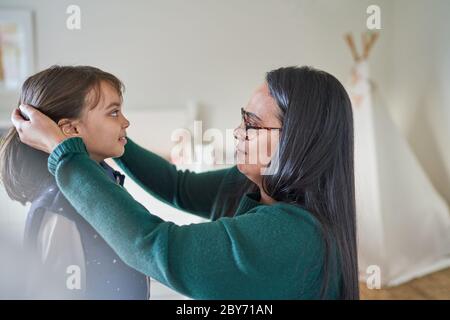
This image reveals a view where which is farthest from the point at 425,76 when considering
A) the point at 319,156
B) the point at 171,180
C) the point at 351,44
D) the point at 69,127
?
the point at 69,127

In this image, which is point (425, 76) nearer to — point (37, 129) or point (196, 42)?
point (196, 42)

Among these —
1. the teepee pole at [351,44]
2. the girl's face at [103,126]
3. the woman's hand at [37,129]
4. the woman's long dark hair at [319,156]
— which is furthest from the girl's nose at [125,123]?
the teepee pole at [351,44]

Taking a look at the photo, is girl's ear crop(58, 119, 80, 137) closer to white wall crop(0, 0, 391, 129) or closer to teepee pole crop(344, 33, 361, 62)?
white wall crop(0, 0, 391, 129)

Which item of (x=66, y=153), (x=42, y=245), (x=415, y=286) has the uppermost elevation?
(x=66, y=153)

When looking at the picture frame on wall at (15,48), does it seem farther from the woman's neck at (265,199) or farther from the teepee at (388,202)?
the teepee at (388,202)

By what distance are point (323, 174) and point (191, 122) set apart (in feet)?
0.72

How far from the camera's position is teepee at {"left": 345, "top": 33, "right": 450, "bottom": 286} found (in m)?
0.81

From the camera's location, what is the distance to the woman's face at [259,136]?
21.0 inches

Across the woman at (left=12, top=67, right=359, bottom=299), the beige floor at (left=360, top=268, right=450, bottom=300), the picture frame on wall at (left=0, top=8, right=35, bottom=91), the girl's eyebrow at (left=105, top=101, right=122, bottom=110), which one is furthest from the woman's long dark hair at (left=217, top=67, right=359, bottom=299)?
the picture frame on wall at (left=0, top=8, right=35, bottom=91)

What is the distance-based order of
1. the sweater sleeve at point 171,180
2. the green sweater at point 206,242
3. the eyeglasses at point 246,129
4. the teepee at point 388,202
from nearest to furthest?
the green sweater at point 206,242
the eyeglasses at point 246,129
the sweater sleeve at point 171,180
the teepee at point 388,202

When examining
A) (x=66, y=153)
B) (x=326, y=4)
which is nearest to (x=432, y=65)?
(x=326, y=4)

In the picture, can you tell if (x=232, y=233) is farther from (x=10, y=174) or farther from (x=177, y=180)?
(x=10, y=174)

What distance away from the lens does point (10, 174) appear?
1.97ft

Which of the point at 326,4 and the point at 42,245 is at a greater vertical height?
the point at 326,4
